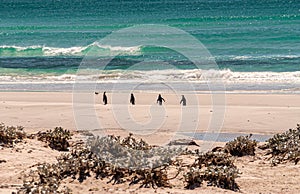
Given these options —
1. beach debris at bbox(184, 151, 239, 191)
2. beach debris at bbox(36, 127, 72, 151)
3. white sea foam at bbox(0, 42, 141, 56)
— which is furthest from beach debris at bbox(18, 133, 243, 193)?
white sea foam at bbox(0, 42, 141, 56)

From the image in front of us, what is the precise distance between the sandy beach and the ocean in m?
3.75

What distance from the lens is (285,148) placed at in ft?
34.6

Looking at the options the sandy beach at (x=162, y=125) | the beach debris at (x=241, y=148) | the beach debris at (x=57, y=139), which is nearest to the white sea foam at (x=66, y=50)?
the sandy beach at (x=162, y=125)

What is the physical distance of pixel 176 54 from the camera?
40.2 metres

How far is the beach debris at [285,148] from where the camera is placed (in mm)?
10180

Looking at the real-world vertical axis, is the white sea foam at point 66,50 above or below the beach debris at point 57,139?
above

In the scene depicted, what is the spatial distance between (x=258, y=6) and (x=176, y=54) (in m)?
37.5

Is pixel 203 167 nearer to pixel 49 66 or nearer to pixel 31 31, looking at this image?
pixel 49 66

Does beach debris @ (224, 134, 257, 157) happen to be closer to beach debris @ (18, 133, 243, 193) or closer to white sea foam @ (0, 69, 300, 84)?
beach debris @ (18, 133, 243, 193)

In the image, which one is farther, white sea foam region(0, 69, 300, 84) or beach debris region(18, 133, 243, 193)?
white sea foam region(0, 69, 300, 84)

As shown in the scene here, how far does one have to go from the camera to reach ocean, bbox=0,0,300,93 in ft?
96.7

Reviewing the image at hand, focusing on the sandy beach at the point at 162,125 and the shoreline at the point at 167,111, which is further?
the shoreline at the point at 167,111

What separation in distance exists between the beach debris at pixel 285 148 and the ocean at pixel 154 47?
44.4 ft

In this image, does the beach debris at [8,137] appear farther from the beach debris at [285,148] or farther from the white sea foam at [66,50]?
the white sea foam at [66,50]
